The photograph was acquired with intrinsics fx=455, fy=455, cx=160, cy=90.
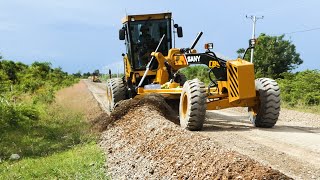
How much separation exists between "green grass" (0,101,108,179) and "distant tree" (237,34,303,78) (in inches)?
1154

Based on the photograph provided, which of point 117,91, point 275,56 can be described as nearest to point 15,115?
point 117,91

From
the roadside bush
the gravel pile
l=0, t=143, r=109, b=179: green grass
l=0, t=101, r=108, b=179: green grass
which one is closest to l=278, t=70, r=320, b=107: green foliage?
l=0, t=101, r=108, b=179: green grass

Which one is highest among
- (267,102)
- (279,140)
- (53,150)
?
(267,102)

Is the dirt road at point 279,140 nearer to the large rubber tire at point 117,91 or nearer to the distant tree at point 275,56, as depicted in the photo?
the large rubber tire at point 117,91

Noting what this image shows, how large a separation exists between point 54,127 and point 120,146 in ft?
22.6

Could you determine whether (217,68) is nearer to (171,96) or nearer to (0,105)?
(171,96)

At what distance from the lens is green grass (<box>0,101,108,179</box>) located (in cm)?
877

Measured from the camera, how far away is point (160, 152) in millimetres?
7871

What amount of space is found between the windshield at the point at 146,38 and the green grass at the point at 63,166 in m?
5.32

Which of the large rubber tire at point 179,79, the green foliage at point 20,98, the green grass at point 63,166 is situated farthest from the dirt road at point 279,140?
the green foliage at point 20,98

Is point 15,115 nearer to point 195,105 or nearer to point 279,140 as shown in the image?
point 195,105

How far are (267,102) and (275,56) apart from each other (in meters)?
34.9

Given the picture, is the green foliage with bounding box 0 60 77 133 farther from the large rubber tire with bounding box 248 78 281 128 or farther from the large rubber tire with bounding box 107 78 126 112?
the large rubber tire with bounding box 248 78 281 128

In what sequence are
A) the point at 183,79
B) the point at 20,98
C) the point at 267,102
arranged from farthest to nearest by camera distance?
the point at 20,98 → the point at 183,79 → the point at 267,102
